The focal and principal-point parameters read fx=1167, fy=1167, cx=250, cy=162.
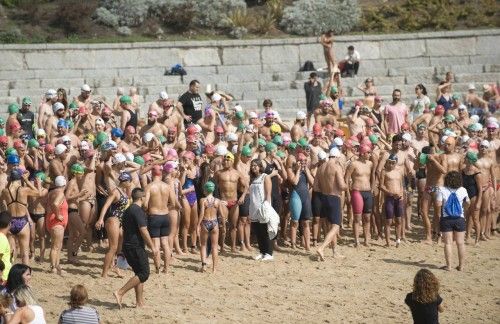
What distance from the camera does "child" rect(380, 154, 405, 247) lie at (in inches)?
→ 744

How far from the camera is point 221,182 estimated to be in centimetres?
1802

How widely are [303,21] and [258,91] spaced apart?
163 inches

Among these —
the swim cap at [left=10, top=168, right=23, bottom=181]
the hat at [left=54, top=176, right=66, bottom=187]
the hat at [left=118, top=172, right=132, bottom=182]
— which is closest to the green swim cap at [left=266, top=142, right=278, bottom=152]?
the hat at [left=118, top=172, right=132, bottom=182]

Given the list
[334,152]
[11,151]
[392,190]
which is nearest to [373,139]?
[392,190]

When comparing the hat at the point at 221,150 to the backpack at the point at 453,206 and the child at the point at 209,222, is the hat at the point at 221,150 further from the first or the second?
the backpack at the point at 453,206

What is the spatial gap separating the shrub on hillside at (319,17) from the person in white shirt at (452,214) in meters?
13.2

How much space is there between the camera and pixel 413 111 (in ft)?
78.9

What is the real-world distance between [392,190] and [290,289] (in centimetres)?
319

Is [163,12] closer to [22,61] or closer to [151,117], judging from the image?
A: [22,61]

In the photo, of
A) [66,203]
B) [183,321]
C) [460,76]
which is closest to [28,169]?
[66,203]

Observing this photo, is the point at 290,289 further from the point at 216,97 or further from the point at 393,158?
the point at 216,97

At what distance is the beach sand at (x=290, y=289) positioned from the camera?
15.4 meters

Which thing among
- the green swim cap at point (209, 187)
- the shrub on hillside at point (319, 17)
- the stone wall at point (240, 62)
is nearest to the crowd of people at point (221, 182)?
the green swim cap at point (209, 187)

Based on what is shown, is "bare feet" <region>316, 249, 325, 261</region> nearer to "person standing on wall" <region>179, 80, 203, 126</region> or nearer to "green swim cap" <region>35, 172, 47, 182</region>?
"green swim cap" <region>35, 172, 47, 182</region>
